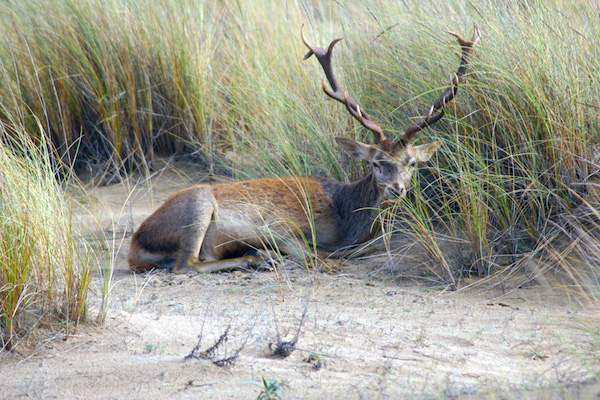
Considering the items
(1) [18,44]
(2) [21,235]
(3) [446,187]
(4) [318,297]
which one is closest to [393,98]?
(3) [446,187]

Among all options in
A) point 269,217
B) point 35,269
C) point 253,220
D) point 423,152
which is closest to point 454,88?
point 423,152

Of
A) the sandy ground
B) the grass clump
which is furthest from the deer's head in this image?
the grass clump

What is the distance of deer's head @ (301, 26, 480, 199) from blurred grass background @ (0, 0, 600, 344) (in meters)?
0.13

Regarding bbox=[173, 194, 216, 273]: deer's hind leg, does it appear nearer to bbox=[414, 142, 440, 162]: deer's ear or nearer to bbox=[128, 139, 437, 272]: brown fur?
bbox=[128, 139, 437, 272]: brown fur

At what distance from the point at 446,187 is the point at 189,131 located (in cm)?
325

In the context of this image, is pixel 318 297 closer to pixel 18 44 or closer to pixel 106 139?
pixel 106 139

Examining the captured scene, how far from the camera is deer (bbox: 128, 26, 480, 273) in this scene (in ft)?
18.4

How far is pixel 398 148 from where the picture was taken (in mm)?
5387

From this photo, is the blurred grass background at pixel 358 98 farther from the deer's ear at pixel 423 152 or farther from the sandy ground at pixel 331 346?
the sandy ground at pixel 331 346

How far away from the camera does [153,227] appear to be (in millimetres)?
5750

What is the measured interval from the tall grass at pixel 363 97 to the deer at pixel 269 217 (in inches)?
13.3

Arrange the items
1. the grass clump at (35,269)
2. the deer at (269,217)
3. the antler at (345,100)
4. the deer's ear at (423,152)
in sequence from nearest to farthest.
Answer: the grass clump at (35,269) → the deer's ear at (423,152) → the antler at (345,100) → the deer at (269,217)

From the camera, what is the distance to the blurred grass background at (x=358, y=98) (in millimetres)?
4754

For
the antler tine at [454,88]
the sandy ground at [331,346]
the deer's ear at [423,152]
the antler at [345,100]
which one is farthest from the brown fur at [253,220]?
the sandy ground at [331,346]
